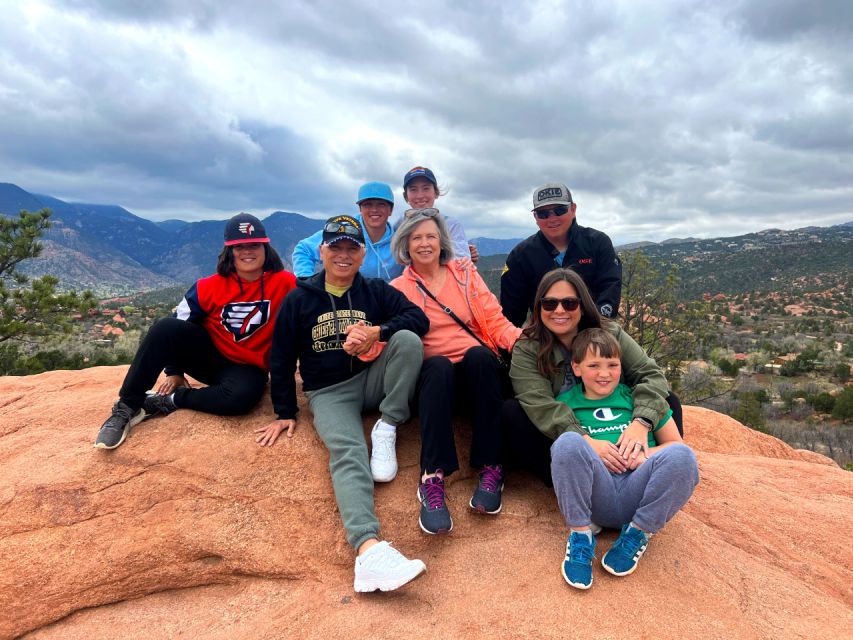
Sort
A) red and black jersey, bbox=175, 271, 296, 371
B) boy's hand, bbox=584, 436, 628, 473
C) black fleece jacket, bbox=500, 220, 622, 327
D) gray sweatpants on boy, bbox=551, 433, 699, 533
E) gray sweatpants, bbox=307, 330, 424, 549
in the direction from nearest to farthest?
gray sweatpants on boy, bbox=551, 433, 699, 533 → boy's hand, bbox=584, 436, 628, 473 → gray sweatpants, bbox=307, 330, 424, 549 → red and black jersey, bbox=175, 271, 296, 371 → black fleece jacket, bbox=500, 220, 622, 327

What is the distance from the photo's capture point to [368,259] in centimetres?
521

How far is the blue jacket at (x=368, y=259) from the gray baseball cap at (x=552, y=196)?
1615 millimetres

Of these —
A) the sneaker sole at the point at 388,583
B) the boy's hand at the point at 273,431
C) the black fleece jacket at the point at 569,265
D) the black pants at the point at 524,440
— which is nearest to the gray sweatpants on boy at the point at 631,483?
the black pants at the point at 524,440

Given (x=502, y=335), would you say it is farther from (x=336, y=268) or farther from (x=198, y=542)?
(x=198, y=542)

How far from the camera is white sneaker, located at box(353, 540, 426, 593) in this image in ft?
8.63

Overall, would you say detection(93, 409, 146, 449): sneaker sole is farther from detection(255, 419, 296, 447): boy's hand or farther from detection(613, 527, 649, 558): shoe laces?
detection(613, 527, 649, 558): shoe laces

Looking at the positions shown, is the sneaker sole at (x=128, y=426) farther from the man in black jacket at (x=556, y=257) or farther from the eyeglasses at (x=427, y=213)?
the man in black jacket at (x=556, y=257)

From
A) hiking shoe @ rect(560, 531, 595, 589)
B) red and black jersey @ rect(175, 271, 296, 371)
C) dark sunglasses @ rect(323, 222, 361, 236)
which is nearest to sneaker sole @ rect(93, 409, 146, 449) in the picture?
red and black jersey @ rect(175, 271, 296, 371)

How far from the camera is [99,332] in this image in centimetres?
3272

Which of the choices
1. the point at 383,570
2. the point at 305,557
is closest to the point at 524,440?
the point at 383,570

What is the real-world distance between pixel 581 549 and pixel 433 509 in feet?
3.12

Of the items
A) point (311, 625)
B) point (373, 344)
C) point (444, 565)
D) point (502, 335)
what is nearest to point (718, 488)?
point (502, 335)

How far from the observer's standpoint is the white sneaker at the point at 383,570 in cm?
263

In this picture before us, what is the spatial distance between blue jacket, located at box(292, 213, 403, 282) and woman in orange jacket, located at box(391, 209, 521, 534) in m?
1.03
